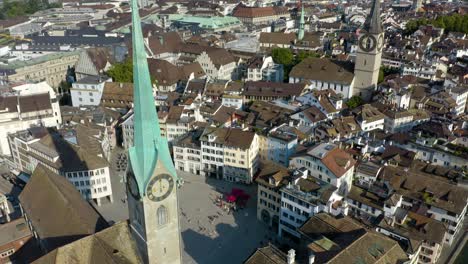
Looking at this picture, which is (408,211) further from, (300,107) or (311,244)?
(300,107)

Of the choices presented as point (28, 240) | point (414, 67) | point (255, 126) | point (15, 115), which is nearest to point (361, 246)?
point (28, 240)

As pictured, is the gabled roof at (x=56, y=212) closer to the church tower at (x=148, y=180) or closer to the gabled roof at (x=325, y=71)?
the church tower at (x=148, y=180)

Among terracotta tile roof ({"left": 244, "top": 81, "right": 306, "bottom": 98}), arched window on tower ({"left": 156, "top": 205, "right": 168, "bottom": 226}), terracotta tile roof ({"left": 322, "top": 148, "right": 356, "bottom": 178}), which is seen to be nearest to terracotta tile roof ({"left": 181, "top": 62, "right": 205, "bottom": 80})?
terracotta tile roof ({"left": 244, "top": 81, "right": 306, "bottom": 98})

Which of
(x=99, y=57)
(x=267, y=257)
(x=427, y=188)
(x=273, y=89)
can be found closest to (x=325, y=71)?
(x=273, y=89)

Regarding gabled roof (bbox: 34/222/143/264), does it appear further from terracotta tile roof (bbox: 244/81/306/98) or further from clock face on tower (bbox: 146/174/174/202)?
terracotta tile roof (bbox: 244/81/306/98)

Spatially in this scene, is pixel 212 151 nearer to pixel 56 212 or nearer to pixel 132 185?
pixel 56 212

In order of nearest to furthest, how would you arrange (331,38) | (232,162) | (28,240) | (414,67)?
(28,240)
(232,162)
(414,67)
(331,38)

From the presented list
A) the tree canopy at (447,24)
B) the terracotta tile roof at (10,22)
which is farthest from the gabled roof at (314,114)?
the terracotta tile roof at (10,22)
